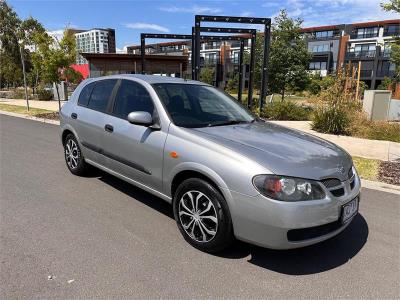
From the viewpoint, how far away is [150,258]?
3.30m

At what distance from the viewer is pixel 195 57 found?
43.1 feet

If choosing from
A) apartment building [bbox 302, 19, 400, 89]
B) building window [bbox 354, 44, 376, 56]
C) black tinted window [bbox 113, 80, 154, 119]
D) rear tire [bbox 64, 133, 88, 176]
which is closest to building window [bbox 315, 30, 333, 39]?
apartment building [bbox 302, 19, 400, 89]

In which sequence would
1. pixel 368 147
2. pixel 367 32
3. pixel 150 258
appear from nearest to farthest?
1. pixel 150 258
2. pixel 368 147
3. pixel 367 32

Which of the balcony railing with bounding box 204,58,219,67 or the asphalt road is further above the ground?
the balcony railing with bounding box 204,58,219,67

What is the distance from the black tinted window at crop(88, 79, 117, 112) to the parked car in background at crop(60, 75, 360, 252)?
2 centimetres

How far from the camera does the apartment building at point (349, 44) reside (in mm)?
57872

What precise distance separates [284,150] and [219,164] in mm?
669

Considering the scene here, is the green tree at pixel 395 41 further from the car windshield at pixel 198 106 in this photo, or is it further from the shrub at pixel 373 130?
the car windshield at pixel 198 106

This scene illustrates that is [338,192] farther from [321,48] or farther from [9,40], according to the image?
[321,48]

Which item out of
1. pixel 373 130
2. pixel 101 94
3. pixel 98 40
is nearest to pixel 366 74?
pixel 98 40

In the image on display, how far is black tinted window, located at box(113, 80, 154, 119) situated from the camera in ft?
13.9

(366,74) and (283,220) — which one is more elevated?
(366,74)

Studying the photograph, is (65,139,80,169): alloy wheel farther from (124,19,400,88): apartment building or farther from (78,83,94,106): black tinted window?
(124,19,400,88): apartment building

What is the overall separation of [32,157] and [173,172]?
4.83 m
